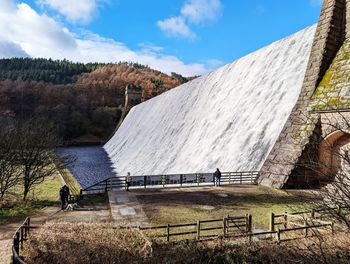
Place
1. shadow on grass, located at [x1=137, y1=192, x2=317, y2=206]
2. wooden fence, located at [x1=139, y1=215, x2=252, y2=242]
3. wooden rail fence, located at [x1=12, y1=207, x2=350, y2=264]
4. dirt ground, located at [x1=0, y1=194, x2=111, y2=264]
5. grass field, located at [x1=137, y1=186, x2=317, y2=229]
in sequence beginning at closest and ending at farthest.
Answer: wooden rail fence, located at [x1=12, y1=207, x2=350, y2=264] < wooden fence, located at [x1=139, y1=215, x2=252, y2=242] < dirt ground, located at [x1=0, y1=194, x2=111, y2=264] < grass field, located at [x1=137, y1=186, x2=317, y2=229] < shadow on grass, located at [x1=137, y1=192, x2=317, y2=206]

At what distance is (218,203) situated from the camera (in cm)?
1380

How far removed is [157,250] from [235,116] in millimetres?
14795

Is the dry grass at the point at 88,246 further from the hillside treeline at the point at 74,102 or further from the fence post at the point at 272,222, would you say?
the hillside treeline at the point at 74,102

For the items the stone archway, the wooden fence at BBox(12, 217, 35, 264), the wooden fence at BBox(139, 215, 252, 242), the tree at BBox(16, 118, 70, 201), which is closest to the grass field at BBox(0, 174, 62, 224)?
the tree at BBox(16, 118, 70, 201)

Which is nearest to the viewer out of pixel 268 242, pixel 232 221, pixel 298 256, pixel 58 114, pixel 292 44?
pixel 298 256

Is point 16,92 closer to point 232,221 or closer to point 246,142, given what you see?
point 246,142

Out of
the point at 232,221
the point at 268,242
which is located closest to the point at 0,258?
the point at 232,221

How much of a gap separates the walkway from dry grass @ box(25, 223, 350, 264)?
1.62 metres

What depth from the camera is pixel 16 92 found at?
274 ft

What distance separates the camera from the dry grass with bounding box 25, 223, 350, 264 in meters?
8.89

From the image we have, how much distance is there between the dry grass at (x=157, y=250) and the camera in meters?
8.89

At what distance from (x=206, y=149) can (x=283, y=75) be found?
704 centimetres

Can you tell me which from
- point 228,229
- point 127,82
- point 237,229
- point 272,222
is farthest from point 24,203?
point 127,82

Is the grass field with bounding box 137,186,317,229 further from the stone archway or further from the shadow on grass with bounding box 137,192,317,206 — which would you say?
the stone archway
